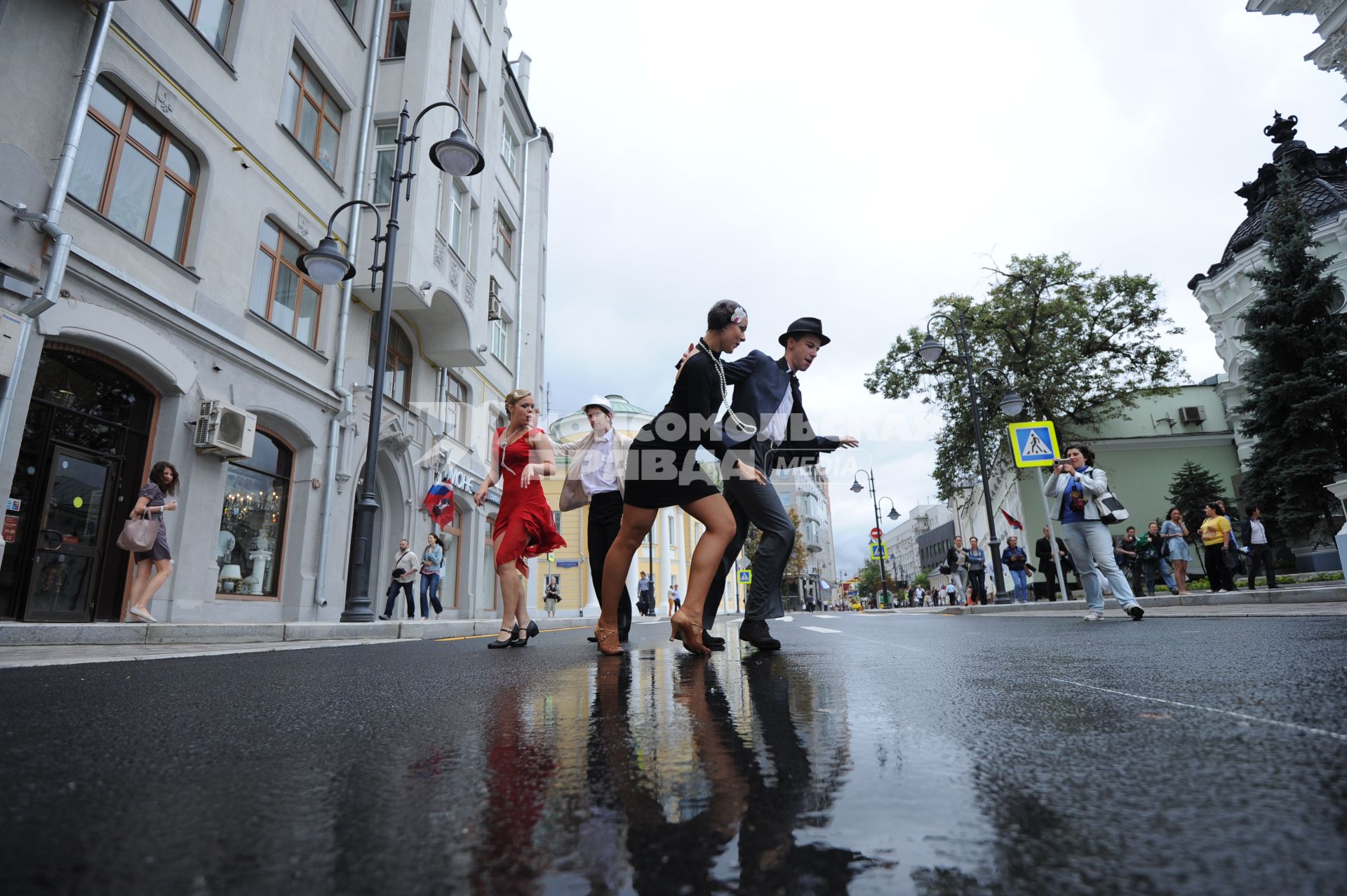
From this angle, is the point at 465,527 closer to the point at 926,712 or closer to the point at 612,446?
the point at 612,446

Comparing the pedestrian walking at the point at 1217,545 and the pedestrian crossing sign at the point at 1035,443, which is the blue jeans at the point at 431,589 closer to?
the pedestrian crossing sign at the point at 1035,443

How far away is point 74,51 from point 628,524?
945cm

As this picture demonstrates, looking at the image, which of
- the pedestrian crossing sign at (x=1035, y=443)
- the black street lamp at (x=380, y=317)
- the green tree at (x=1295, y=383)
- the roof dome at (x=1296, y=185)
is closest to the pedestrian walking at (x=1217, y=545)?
the pedestrian crossing sign at (x=1035, y=443)

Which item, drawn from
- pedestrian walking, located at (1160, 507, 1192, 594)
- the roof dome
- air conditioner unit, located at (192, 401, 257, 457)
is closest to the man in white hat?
air conditioner unit, located at (192, 401, 257, 457)

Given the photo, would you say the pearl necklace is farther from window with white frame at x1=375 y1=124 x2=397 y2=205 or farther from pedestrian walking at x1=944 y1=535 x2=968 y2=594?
pedestrian walking at x1=944 y1=535 x2=968 y2=594

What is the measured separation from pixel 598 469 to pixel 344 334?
34.0 feet

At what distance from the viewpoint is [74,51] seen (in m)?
8.84

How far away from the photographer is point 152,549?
8.31 m

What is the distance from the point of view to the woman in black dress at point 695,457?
4.46 metres

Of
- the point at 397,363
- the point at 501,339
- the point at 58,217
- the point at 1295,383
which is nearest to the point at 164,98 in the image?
the point at 58,217

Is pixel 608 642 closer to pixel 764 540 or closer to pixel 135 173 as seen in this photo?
pixel 764 540

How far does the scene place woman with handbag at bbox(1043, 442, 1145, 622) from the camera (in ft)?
25.1

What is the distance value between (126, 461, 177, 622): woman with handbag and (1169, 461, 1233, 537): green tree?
34977mm

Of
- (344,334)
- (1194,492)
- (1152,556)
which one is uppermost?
(344,334)
